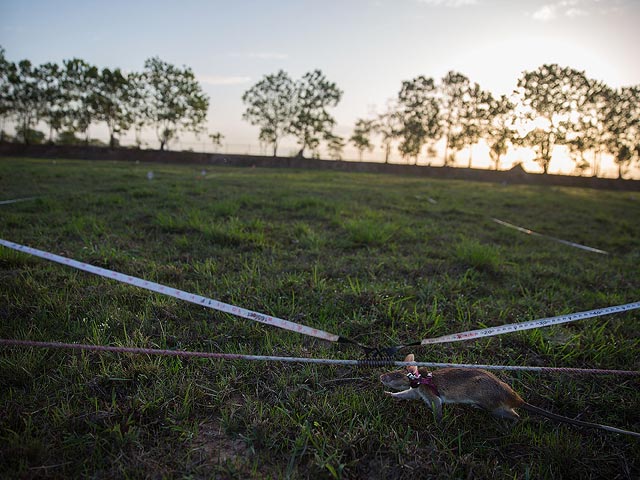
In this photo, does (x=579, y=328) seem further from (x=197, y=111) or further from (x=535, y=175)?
(x=197, y=111)

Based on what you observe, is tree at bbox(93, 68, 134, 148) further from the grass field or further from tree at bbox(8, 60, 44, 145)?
the grass field

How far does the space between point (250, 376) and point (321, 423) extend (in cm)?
47

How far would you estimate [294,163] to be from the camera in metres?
33.0

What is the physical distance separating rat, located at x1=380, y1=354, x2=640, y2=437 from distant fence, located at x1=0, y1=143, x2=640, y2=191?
31.4 m

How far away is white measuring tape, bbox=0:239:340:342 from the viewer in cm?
209

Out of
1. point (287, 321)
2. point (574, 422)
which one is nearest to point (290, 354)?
point (287, 321)

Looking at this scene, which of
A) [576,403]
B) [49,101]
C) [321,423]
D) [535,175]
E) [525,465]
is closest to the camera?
[525,465]

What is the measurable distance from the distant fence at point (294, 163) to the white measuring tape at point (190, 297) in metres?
29.4

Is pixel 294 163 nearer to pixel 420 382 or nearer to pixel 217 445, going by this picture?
pixel 420 382

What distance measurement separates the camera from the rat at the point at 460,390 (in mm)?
1499

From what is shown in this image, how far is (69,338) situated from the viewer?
194 centimetres

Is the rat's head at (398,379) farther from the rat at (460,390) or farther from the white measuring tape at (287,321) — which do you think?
the white measuring tape at (287,321)

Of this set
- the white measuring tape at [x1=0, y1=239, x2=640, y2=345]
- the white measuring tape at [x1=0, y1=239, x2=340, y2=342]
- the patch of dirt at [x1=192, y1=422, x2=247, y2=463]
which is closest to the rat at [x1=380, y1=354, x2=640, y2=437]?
the white measuring tape at [x1=0, y1=239, x2=640, y2=345]

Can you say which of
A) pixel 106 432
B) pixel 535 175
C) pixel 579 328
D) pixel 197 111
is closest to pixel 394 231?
pixel 579 328
